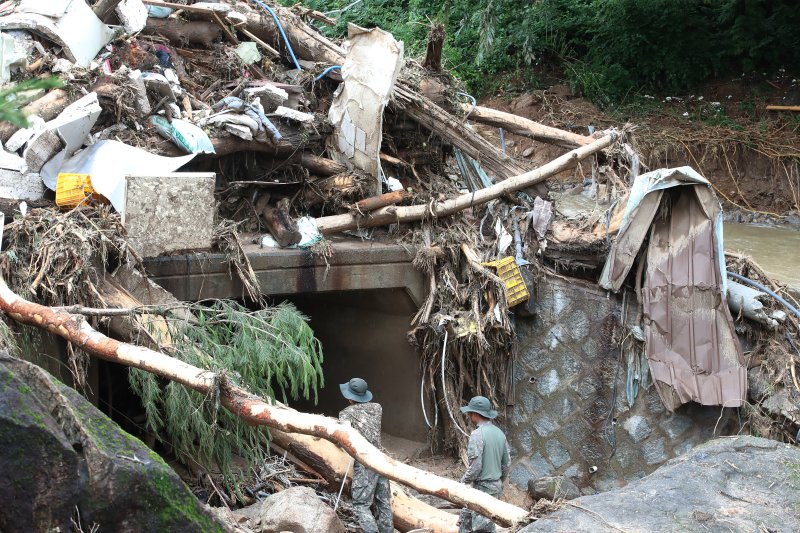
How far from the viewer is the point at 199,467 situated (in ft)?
20.6

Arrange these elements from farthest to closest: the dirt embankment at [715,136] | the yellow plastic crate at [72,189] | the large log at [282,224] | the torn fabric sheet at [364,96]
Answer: the dirt embankment at [715,136]
the torn fabric sheet at [364,96]
the large log at [282,224]
the yellow plastic crate at [72,189]

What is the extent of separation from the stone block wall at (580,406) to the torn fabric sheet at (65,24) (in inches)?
189

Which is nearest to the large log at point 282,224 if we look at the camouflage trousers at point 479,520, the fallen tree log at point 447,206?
the fallen tree log at point 447,206

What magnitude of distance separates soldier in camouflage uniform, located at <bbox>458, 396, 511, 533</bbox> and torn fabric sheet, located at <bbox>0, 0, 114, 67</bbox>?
499 cm

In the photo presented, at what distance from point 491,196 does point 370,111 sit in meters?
1.38

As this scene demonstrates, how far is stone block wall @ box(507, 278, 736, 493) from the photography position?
7914 millimetres

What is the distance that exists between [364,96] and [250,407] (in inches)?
147

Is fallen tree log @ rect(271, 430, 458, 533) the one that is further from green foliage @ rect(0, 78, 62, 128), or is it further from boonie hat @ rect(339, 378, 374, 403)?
green foliage @ rect(0, 78, 62, 128)

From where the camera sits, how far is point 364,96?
26.3ft

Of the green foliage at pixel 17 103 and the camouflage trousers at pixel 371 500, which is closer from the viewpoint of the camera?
the green foliage at pixel 17 103

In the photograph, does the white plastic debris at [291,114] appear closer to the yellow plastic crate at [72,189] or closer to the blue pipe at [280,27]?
the blue pipe at [280,27]

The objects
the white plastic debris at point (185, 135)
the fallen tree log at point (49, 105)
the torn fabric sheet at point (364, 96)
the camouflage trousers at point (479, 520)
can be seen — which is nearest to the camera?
A: the camouflage trousers at point (479, 520)

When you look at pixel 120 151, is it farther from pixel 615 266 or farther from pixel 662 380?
pixel 662 380

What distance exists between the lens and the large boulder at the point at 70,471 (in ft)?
10.7
